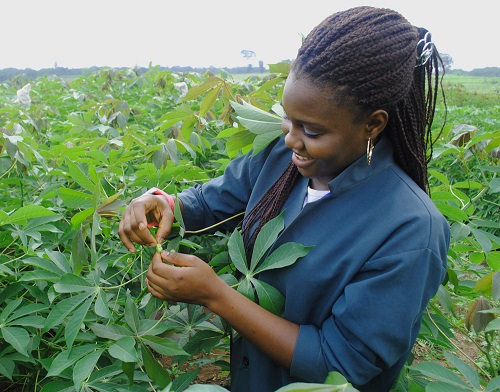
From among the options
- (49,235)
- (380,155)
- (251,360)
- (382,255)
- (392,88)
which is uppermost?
(392,88)

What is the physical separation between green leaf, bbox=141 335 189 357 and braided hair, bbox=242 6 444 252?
20.7 inches

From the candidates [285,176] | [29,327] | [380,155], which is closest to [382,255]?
[380,155]

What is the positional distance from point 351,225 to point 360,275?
0.09 metres

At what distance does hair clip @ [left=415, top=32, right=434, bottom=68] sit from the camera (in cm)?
97

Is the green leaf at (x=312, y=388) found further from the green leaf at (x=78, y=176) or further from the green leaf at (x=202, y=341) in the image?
the green leaf at (x=78, y=176)

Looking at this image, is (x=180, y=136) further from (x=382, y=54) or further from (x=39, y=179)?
(x=382, y=54)

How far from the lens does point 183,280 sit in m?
0.91

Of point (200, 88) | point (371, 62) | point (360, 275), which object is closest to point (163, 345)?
point (360, 275)

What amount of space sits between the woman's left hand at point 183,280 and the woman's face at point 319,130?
265mm

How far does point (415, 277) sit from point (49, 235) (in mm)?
914

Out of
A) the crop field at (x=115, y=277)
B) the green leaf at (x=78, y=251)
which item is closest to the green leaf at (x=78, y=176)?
the crop field at (x=115, y=277)

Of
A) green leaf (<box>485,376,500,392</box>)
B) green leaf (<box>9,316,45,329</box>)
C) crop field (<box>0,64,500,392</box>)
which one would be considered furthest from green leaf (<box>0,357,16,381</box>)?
green leaf (<box>485,376,500,392</box>)

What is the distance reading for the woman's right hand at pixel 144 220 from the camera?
102cm

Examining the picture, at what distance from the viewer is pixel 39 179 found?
1.51m
